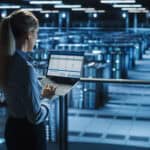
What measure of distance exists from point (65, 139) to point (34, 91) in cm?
141

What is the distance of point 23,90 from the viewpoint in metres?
2.21

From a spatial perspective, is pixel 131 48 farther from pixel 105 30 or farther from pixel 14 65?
pixel 14 65

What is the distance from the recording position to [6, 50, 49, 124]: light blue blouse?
2189 millimetres

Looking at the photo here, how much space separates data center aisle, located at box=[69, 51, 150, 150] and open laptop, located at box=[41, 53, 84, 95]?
2557 millimetres

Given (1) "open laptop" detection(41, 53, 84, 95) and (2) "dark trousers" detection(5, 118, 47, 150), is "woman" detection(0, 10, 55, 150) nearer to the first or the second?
(2) "dark trousers" detection(5, 118, 47, 150)

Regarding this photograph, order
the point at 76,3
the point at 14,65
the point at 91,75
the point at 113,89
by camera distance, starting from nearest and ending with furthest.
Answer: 1. the point at 14,65
2. the point at 91,75
3. the point at 113,89
4. the point at 76,3

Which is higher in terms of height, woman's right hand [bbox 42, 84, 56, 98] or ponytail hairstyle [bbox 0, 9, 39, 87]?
ponytail hairstyle [bbox 0, 9, 39, 87]

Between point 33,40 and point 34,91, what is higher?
point 33,40

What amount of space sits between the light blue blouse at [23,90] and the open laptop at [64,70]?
2.01ft

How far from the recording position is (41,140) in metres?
2.33

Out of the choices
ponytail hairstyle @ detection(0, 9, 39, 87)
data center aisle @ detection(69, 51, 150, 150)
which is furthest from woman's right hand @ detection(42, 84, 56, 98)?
data center aisle @ detection(69, 51, 150, 150)

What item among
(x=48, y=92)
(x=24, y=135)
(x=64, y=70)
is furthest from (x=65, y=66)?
(x=24, y=135)

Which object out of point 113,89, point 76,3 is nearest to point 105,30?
point 76,3

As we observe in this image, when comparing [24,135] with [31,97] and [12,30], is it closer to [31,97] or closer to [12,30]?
[31,97]
